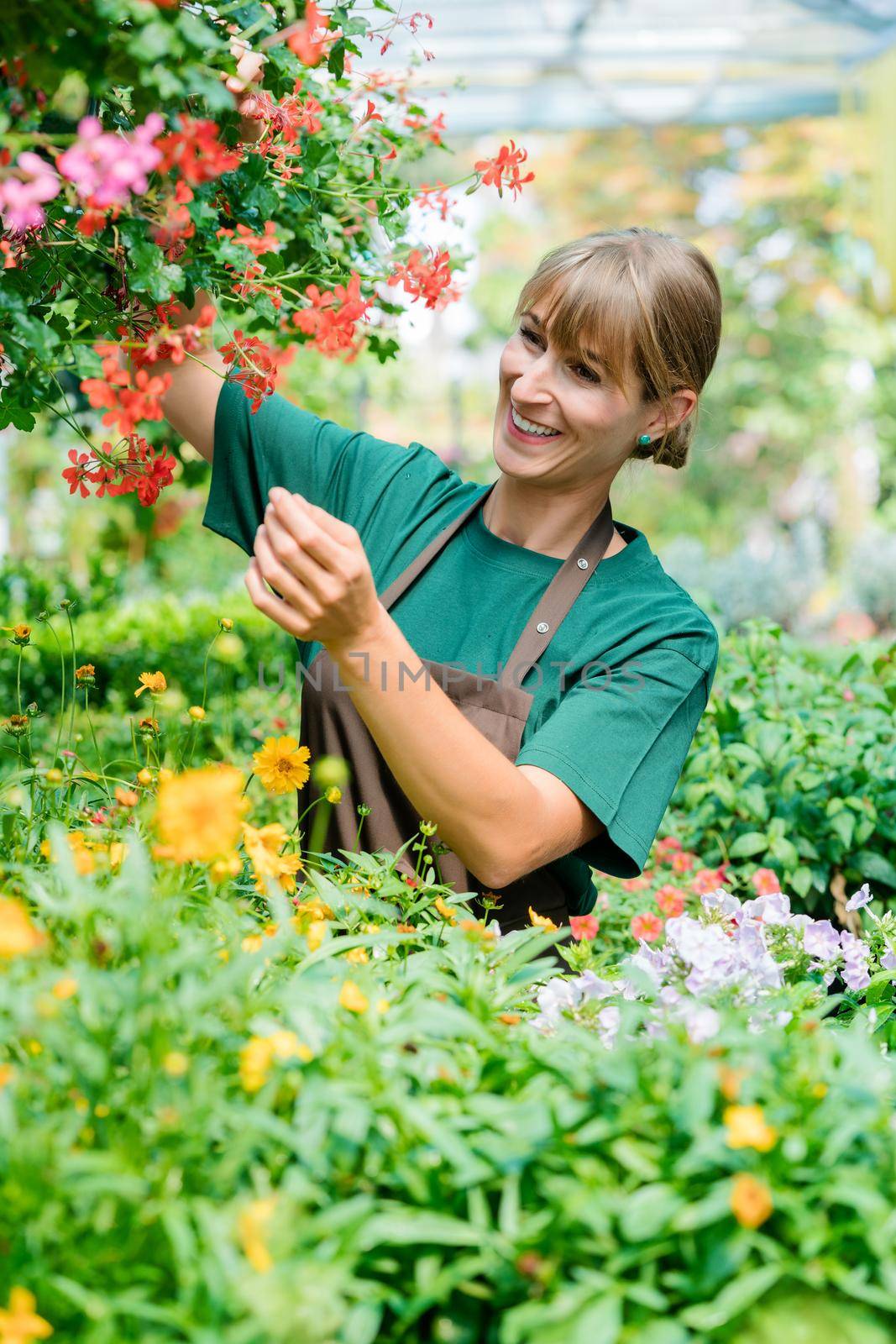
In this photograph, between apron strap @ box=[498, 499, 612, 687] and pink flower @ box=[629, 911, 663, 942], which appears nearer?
apron strap @ box=[498, 499, 612, 687]

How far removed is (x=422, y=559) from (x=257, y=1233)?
123cm

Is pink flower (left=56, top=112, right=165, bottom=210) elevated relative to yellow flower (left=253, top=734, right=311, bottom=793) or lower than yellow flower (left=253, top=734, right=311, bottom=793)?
elevated

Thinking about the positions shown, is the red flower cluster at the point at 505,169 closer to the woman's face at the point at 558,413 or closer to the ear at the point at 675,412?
the woman's face at the point at 558,413

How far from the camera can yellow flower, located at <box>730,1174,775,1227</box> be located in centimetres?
74

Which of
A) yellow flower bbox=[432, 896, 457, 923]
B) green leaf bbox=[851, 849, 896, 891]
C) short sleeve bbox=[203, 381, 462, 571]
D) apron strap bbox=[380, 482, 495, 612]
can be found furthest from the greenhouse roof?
Result: yellow flower bbox=[432, 896, 457, 923]

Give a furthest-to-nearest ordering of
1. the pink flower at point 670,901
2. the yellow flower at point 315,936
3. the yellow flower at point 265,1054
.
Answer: the pink flower at point 670,901 < the yellow flower at point 315,936 < the yellow flower at point 265,1054

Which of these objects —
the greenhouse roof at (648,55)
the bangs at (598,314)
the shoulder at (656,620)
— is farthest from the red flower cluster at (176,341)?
the greenhouse roof at (648,55)

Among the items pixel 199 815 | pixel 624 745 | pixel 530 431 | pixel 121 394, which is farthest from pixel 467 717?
pixel 199 815

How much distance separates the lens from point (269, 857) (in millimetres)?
1111

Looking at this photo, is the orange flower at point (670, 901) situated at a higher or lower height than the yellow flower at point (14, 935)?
lower

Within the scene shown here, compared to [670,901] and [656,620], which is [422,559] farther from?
[670,901]

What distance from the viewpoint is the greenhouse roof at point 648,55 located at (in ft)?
20.6

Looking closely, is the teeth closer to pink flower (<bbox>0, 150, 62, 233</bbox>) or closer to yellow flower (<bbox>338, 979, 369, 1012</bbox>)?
pink flower (<bbox>0, 150, 62, 233</bbox>)

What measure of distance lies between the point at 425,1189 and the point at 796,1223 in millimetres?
247
